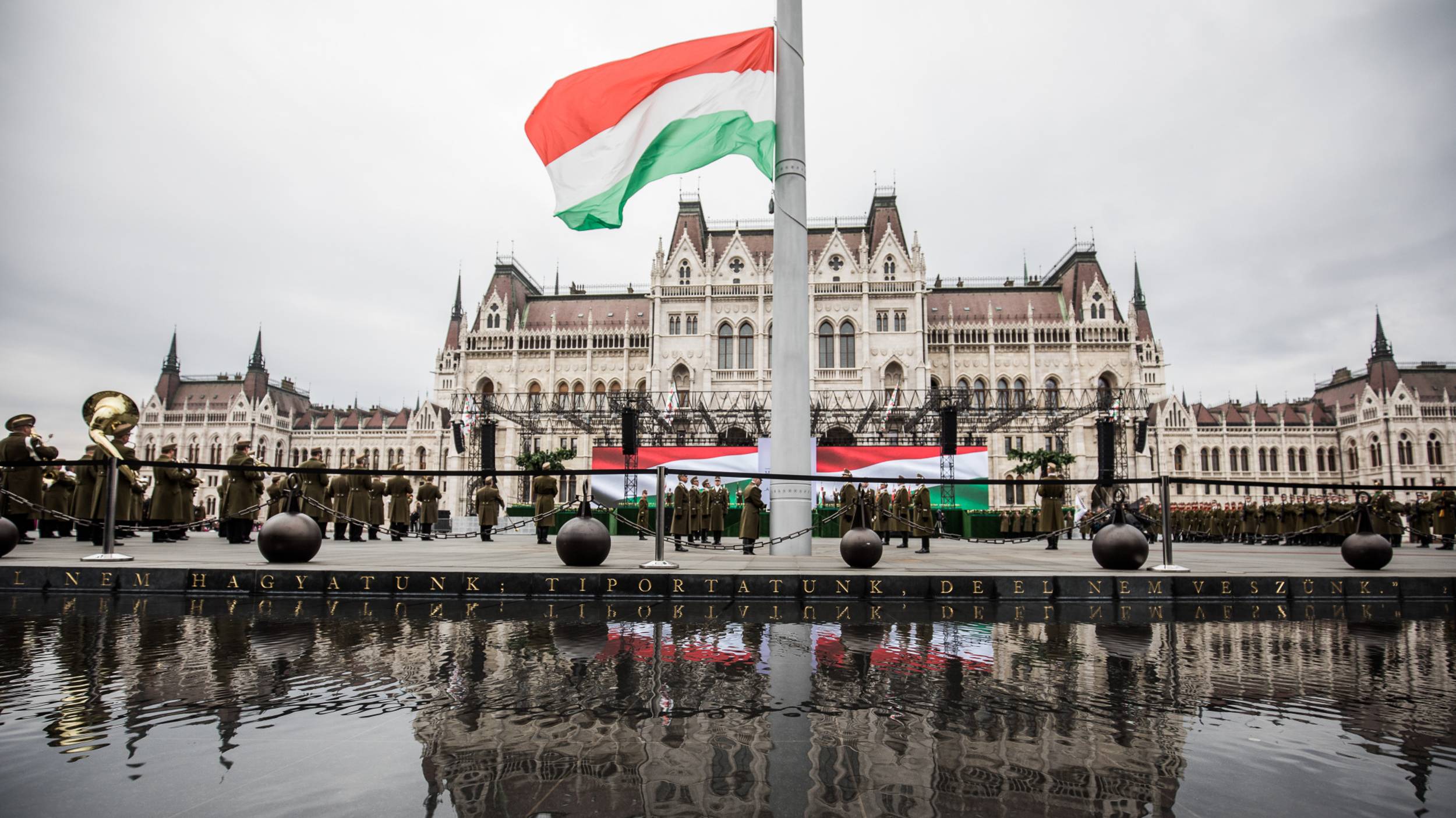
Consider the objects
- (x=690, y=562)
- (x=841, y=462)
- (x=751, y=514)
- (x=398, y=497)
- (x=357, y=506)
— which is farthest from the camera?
(x=841, y=462)

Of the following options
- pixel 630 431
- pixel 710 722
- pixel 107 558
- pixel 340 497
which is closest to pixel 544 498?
pixel 340 497

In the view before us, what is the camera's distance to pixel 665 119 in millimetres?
11078

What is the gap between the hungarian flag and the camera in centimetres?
1105

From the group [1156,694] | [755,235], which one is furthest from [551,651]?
[755,235]

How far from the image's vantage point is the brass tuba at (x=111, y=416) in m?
10.9

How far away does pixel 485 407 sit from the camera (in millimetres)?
32094

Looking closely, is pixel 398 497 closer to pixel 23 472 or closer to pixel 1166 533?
pixel 23 472

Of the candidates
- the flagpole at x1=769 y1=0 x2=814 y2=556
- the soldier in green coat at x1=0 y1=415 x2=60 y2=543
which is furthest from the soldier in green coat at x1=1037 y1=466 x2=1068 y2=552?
the soldier in green coat at x1=0 y1=415 x2=60 y2=543

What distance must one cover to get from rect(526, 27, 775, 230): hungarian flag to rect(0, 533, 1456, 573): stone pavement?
5.26 metres

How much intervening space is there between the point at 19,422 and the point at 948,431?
23.6m

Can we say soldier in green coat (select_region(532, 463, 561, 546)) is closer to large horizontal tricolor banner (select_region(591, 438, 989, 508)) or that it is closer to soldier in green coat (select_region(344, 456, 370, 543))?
soldier in green coat (select_region(344, 456, 370, 543))

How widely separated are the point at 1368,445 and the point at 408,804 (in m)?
88.0

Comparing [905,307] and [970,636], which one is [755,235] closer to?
[905,307]

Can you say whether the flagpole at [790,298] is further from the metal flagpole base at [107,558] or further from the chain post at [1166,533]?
the metal flagpole base at [107,558]
